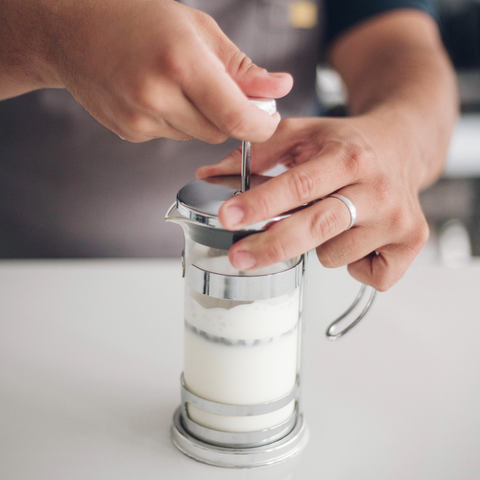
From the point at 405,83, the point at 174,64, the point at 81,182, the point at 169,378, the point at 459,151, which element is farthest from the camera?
the point at 459,151

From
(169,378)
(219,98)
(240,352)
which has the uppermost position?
(219,98)

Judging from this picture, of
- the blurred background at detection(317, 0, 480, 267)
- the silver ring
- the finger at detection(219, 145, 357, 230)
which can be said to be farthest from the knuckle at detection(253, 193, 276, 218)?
the blurred background at detection(317, 0, 480, 267)

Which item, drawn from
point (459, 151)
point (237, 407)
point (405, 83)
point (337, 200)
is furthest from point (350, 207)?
point (459, 151)

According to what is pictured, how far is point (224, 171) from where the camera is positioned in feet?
1.96

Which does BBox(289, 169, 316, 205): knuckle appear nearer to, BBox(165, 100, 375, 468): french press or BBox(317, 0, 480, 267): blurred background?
BBox(165, 100, 375, 468): french press

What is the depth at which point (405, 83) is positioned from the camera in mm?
847

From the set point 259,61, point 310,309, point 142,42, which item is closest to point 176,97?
point 142,42

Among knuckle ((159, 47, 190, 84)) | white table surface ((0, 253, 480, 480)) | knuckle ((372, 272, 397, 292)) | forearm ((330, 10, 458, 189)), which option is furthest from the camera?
forearm ((330, 10, 458, 189))

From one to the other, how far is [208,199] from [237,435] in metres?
0.22

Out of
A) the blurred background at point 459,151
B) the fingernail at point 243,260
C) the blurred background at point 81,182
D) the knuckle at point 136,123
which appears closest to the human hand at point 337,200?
the fingernail at point 243,260

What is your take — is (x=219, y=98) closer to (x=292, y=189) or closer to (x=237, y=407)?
(x=292, y=189)

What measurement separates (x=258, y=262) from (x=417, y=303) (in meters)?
0.44

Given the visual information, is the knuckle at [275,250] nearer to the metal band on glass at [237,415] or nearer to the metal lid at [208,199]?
the metal lid at [208,199]

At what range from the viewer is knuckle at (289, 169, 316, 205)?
0.45m
